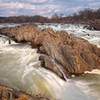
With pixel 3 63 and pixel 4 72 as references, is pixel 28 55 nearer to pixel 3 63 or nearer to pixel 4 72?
pixel 3 63

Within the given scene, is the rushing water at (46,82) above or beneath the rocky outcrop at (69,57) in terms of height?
beneath

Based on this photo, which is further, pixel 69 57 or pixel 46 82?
pixel 69 57

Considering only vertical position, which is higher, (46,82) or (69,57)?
(69,57)

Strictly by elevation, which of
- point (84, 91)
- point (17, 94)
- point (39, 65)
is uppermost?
point (17, 94)

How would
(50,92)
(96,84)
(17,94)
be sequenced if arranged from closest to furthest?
1. (17,94)
2. (50,92)
3. (96,84)

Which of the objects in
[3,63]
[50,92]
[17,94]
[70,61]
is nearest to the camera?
[17,94]

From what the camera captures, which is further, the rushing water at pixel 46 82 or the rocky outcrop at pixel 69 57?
the rocky outcrop at pixel 69 57

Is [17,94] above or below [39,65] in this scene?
above

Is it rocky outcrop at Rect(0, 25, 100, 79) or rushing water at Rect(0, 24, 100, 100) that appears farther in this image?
rocky outcrop at Rect(0, 25, 100, 79)

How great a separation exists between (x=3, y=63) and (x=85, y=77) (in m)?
5.19

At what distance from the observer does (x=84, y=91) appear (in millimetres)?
6719

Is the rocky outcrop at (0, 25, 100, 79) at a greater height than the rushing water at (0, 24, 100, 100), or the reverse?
the rocky outcrop at (0, 25, 100, 79)

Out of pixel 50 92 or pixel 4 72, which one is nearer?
pixel 50 92

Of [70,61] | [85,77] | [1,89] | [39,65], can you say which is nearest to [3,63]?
[39,65]
